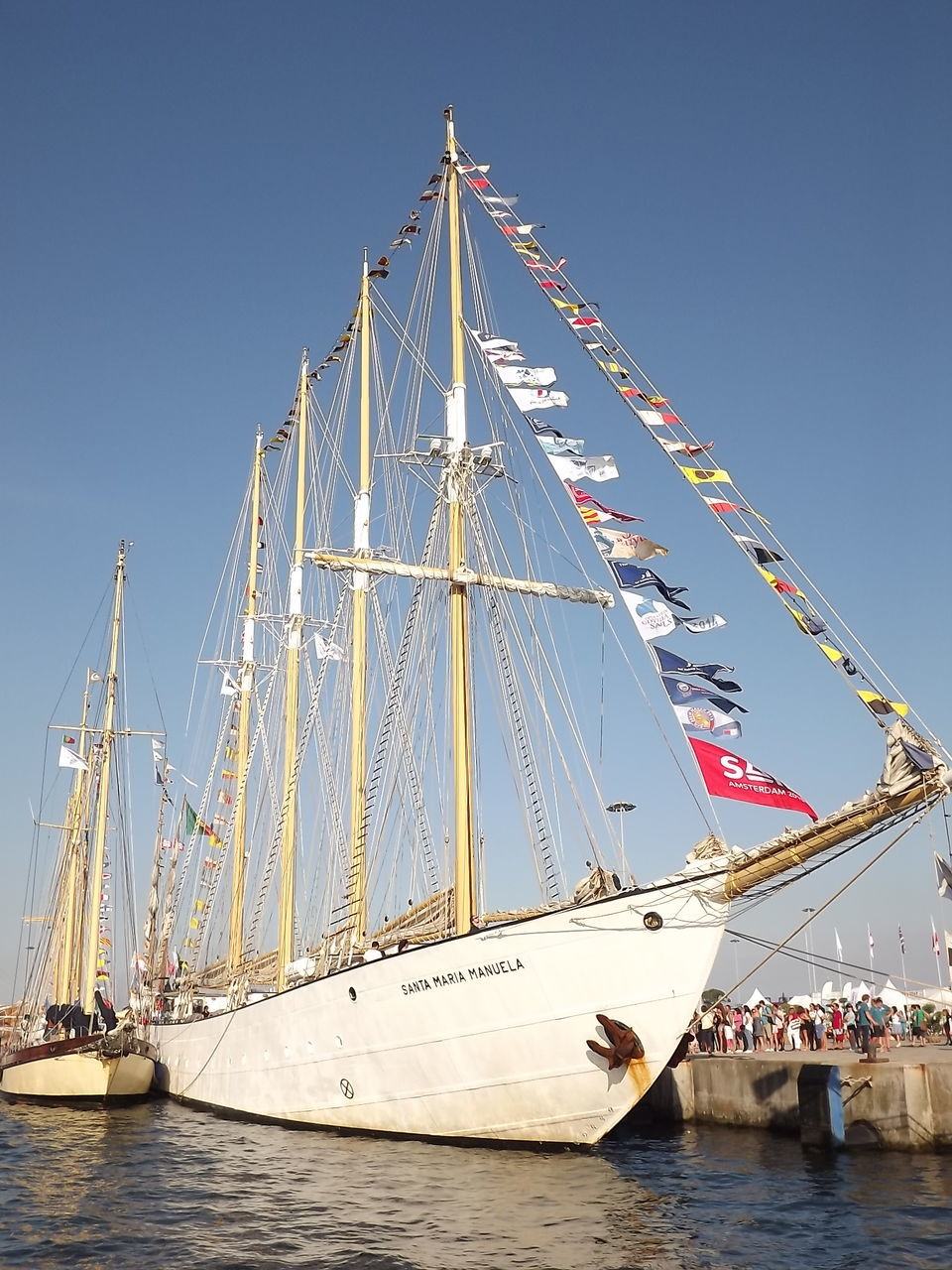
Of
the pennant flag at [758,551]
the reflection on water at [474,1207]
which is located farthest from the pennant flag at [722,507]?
the reflection on water at [474,1207]

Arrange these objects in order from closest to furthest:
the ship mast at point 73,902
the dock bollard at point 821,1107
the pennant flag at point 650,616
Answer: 1. the pennant flag at point 650,616
2. the dock bollard at point 821,1107
3. the ship mast at point 73,902

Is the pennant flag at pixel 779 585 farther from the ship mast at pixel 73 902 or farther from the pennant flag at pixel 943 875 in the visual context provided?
the ship mast at pixel 73 902

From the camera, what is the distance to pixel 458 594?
27.9 meters

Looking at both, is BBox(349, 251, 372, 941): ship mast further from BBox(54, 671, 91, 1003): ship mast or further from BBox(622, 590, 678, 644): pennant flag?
BBox(54, 671, 91, 1003): ship mast

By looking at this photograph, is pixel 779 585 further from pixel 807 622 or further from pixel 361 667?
pixel 361 667

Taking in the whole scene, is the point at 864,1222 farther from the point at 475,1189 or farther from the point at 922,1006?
the point at 922,1006

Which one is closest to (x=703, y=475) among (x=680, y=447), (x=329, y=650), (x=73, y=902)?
(x=680, y=447)

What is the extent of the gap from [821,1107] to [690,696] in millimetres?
10825

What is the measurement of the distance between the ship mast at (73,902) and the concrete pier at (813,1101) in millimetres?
36718

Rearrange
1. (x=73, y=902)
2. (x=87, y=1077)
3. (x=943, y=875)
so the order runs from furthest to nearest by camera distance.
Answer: (x=73, y=902)
(x=87, y=1077)
(x=943, y=875)

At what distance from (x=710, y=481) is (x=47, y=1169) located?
22.0 meters

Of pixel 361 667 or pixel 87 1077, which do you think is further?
pixel 87 1077

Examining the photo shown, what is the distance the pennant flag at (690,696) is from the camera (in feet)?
60.1

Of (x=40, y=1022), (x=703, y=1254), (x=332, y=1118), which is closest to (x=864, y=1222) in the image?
(x=703, y=1254)
